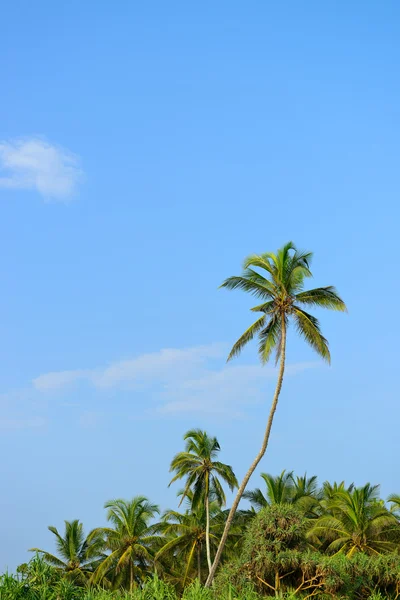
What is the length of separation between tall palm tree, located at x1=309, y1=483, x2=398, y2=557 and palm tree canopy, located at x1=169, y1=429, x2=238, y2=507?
6564 millimetres

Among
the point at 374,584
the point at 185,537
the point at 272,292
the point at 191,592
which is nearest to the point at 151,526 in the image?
the point at 185,537

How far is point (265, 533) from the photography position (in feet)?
107

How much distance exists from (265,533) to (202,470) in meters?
13.6

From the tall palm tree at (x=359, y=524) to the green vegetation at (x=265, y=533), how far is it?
0.06m

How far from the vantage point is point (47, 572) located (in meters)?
14.6

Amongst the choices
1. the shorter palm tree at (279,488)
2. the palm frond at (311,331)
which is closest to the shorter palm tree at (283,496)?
the shorter palm tree at (279,488)

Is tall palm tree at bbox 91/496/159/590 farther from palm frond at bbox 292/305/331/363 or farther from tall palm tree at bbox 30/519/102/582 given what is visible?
palm frond at bbox 292/305/331/363

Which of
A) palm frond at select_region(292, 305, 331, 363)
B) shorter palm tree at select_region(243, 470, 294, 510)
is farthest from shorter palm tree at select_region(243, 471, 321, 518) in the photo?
palm frond at select_region(292, 305, 331, 363)

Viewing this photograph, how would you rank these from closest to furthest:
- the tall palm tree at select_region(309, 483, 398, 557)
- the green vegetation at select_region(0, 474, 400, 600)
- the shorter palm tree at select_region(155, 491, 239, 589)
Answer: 1. the green vegetation at select_region(0, 474, 400, 600)
2. the tall palm tree at select_region(309, 483, 398, 557)
3. the shorter palm tree at select_region(155, 491, 239, 589)

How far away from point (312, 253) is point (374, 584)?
52.9 ft

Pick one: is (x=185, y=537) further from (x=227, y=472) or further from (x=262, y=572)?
(x=262, y=572)

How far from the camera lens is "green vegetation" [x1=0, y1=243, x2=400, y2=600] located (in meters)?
31.9

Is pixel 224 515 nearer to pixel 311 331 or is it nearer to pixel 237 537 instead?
pixel 237 537

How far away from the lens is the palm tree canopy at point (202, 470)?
4588 centimetres
